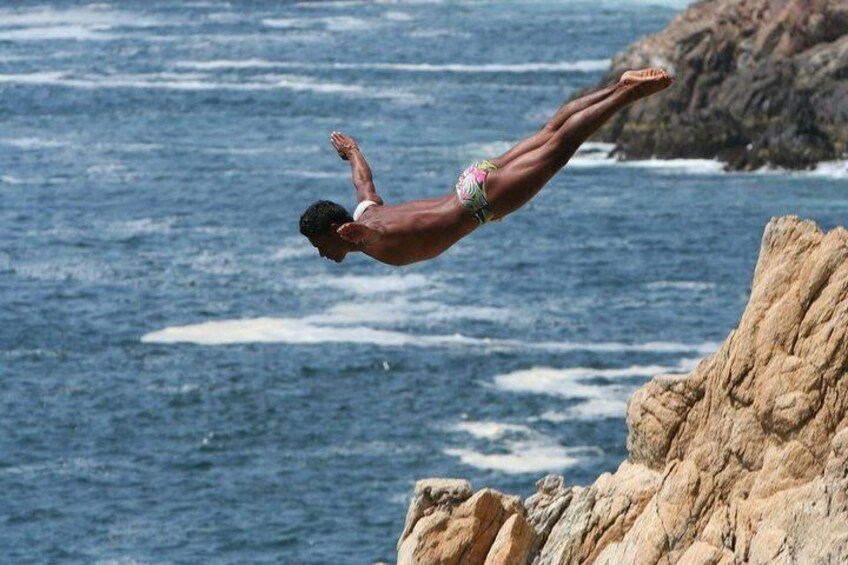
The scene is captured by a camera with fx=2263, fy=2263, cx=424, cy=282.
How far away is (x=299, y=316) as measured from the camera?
86.7 meters

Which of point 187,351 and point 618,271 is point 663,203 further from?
point 187,351

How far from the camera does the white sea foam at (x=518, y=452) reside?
211ft

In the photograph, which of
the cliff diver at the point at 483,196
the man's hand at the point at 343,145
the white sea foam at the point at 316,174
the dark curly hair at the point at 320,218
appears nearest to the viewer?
the dark curly hair at the point at 320,218

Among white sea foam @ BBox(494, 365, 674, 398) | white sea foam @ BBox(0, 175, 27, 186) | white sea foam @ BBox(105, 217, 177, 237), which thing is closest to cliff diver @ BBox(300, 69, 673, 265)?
white sea foam @ BBox(494, 365, 674, 398)

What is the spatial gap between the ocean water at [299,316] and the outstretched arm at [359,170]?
38884 mm

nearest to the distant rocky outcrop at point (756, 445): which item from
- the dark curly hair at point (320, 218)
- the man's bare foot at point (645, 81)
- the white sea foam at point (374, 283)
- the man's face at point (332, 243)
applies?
the man's bare foot at point (645, 81)

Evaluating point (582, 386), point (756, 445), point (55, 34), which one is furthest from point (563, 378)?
point (55, 34)

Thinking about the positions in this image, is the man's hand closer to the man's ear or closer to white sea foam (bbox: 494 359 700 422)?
the man's ear

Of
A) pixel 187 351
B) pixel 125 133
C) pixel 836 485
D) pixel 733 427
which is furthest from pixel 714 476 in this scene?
pixel 125 133

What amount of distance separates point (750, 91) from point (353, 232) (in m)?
95.6

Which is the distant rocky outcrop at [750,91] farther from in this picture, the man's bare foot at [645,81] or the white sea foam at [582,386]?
the man's bare foot at [645,81]

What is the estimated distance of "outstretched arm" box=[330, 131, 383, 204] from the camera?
64.1 ft

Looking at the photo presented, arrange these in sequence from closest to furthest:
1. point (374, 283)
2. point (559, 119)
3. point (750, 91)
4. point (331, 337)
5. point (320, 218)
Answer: point (320, 218) < point (559, 119) < point (331, 337) < point (374, 283) < point (750, 91)

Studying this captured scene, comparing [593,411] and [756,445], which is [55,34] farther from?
[756,445]
